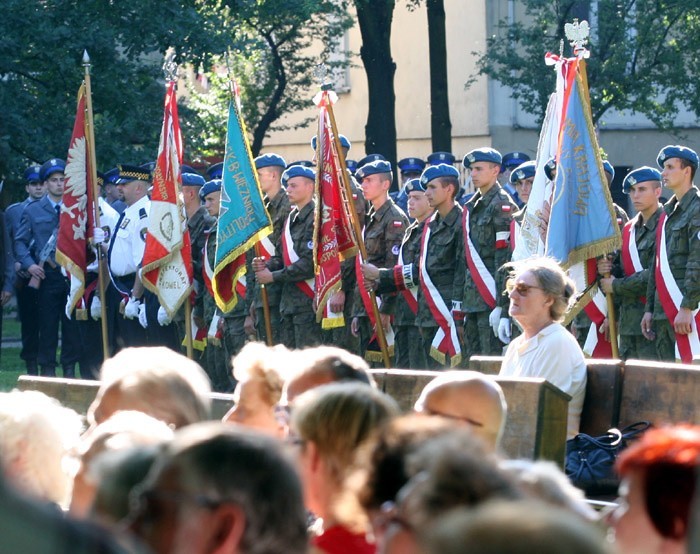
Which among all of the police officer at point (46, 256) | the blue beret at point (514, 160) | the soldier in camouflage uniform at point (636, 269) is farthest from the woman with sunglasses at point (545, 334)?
the police officer at point (46, 256)

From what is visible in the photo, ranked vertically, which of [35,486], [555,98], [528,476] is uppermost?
[555,98]

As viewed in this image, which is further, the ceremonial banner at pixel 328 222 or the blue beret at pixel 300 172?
the blue beret at pixel 300 172

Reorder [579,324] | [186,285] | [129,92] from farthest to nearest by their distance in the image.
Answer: [129,92] → [186,285] → [579,324]

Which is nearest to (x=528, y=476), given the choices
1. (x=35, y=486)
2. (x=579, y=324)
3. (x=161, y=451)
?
(x=161, y=451)

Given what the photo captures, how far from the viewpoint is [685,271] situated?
10.1 metres

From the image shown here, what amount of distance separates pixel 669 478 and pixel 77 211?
11.4 m

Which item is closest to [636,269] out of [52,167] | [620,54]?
[52,167]

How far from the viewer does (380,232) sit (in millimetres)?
12422

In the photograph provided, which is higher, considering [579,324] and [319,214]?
[319,214]

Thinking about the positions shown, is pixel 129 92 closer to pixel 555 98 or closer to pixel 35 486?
pixel 555 98

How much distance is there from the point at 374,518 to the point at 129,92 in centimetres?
1547

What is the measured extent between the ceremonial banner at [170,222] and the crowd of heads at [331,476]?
869 centimetres

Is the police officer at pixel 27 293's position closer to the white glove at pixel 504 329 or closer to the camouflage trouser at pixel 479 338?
the camouflage trouser at pixel 479 338

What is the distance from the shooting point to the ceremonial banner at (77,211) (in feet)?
43.9
